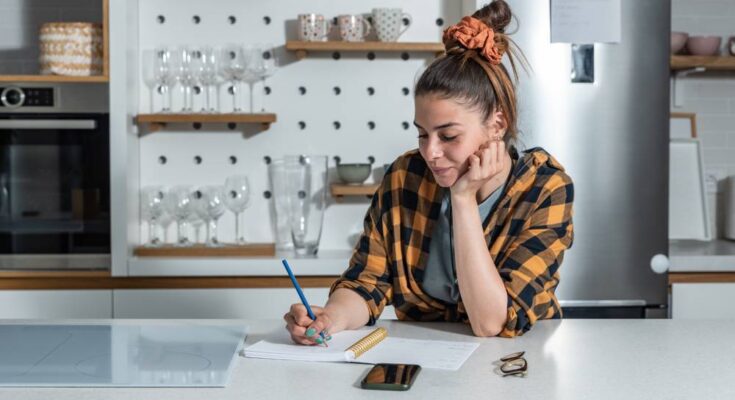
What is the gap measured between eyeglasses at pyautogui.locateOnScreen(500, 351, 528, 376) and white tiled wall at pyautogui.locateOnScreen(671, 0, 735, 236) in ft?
8.43

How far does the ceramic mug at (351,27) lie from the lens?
10.3ft

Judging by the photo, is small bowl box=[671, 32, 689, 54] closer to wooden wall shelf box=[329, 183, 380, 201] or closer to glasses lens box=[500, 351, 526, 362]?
wooden wall shelf box=[329, 183, 380, 201]

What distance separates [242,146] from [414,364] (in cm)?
201

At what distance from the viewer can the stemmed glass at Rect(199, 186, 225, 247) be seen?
3.18 metres

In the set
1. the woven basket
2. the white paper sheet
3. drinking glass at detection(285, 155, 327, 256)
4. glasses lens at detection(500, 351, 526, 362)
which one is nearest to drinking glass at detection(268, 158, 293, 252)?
drinking glass at detection(285, 155, 327, 256)

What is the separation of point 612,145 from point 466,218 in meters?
1.41

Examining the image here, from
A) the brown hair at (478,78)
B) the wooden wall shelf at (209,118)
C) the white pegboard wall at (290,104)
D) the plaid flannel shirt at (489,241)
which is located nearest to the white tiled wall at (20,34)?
the white pegboard wall at (290,104)

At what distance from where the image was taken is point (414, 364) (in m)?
1.46

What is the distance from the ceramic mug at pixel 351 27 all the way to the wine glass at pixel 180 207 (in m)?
0.75

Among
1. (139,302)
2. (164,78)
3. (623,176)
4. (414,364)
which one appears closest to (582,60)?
(623,176)

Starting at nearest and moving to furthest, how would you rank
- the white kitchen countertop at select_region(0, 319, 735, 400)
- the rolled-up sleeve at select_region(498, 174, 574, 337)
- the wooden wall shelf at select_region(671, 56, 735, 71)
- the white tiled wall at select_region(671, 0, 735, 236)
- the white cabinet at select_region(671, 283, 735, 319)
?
the white kitchen countertop at select_region(0, 319, 735, 400)
the rolled-up sleeve at select_region(498, 174, 574, 337)
the white cabinet at select_region(671, 283, 735, 319)
the wooden wall shelf at select_region(671, 56, 735, 71)
the white tiled wall at select_region(671, 0, 735, 236)

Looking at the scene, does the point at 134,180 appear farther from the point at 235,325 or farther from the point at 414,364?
the point at 414,364

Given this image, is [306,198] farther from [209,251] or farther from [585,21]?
[585,21]

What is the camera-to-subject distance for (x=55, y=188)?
122 inches
